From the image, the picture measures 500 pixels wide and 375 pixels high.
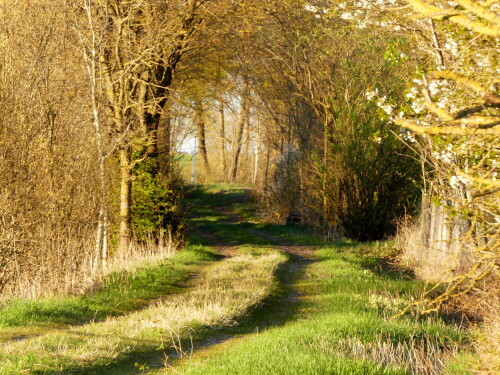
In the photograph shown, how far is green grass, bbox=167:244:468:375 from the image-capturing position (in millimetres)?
6832

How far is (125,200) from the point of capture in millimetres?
17609

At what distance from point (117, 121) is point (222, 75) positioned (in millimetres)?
10615

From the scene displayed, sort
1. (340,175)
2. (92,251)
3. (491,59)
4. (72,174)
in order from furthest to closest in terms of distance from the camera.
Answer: (340,175) → (92,251) → (72,174) → (491,59)

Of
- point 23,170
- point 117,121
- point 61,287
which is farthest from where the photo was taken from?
point 117,121

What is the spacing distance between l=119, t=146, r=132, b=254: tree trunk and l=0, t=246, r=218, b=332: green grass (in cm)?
212

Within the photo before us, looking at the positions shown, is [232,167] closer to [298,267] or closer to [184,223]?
[184,223]

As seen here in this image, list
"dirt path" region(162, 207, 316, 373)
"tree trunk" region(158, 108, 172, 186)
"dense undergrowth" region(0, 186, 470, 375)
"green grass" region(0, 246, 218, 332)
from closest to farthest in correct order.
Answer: "dense undergrowth" region(0, 186, 470, 375) < "dirt path" region(162, 207, 316, 373) < "green grass" region(0, 246, 218, 332) < "tree trunk" region(158, 108, 172, 186)

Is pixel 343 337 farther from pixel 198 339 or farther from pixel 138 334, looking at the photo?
pixel 138 334

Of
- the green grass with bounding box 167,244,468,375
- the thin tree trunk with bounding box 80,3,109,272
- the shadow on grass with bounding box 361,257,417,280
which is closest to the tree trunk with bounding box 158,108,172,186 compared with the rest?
the thin tree trunk with bounding box 80,3,109,272

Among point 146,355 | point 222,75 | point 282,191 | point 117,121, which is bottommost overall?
point 146,355

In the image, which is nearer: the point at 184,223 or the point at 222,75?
the point at 184,223

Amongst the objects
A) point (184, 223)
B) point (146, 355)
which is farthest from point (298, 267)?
point (146, 355)

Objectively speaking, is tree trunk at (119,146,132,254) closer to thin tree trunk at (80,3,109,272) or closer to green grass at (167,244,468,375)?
thin tree trunk at (80,3,109,272)

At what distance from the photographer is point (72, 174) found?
1505 cm
